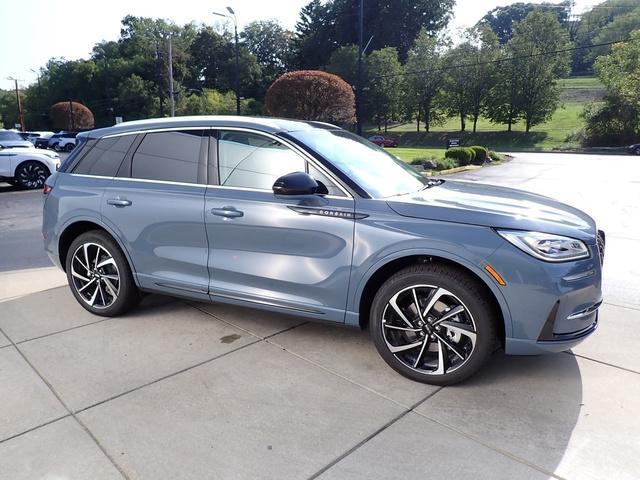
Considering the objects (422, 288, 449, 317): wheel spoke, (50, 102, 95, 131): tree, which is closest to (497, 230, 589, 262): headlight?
(422, 288, 449, 317): wheel spoke

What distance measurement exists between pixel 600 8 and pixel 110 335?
135 meters

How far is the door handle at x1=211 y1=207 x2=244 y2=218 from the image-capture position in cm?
352

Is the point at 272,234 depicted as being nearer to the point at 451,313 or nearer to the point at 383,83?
the point at 451,313

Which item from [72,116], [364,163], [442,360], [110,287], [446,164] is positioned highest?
[72,116]

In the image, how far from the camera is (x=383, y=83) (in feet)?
189

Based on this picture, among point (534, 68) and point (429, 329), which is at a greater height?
point (534, 68)

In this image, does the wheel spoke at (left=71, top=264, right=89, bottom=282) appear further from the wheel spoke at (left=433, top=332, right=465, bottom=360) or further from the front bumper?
the front bumper

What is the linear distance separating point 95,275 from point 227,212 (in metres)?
1.52

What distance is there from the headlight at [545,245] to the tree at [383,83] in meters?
57.5

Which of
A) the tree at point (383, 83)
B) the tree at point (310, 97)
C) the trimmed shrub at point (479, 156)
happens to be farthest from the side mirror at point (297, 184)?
the tree at point (383, 83)

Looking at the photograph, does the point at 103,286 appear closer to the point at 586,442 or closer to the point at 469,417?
the point at 469,417

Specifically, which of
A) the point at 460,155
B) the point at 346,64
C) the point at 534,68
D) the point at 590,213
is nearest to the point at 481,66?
the point at 534,68

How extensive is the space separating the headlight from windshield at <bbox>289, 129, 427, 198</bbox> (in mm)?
864

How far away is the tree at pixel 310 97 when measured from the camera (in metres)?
22.1
